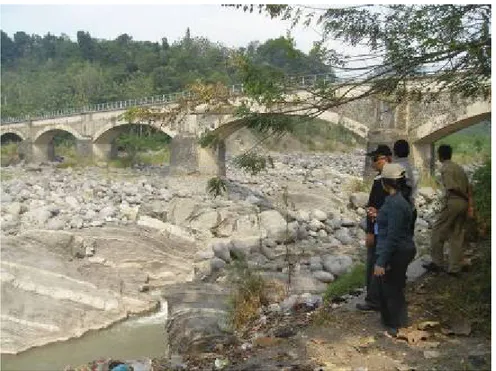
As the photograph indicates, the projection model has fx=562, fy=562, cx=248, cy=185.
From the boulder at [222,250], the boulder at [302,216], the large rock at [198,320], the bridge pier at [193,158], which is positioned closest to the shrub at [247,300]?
the large rock at [198,320]

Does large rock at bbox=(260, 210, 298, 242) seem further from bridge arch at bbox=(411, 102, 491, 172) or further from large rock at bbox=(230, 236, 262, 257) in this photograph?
bridge arch at bbox=(411, 102, 491, 172)

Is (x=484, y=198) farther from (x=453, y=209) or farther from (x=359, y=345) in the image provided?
(x=359, y=345)

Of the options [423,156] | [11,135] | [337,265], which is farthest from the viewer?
[11,135]

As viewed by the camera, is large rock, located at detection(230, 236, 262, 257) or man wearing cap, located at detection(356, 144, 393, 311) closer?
man wearing cap, located at detection(356, 144, 393, 311)

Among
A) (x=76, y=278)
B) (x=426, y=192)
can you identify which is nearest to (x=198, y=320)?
(x=76, y=278)

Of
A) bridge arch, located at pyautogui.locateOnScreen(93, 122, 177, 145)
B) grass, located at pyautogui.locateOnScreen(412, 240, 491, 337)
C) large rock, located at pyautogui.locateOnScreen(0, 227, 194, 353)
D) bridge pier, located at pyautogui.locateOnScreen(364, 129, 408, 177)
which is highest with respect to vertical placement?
bridge arch, located at pyautogui.locateOnScreen(93, 122, 177, 145)

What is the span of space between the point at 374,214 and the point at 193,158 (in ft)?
60.2

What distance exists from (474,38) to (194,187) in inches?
614

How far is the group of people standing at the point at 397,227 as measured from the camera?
3883 millimetres

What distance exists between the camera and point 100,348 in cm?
703

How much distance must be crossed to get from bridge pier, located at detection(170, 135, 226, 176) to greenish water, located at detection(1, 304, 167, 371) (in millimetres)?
14493

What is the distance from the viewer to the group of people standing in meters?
3.88

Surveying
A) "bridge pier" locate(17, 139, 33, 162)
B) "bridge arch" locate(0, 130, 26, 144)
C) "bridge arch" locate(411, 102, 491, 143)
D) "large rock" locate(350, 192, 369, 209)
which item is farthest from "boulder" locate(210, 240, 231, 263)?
"bridge arch" locate(0, 130, 26, 144)

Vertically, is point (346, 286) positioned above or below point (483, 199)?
below
